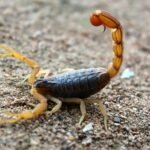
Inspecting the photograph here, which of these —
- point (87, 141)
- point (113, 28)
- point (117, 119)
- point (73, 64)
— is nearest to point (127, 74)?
point (73, 64)

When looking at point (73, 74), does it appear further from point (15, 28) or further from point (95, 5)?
point (95, 5)

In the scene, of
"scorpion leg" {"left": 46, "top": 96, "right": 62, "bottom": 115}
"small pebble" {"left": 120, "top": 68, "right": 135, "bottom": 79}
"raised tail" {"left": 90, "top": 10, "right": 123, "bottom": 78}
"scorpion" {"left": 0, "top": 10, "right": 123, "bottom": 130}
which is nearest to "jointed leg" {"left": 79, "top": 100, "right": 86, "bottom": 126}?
"scorpion" {"left": 0, "top": 10, "right": 123, "bottom": 130}

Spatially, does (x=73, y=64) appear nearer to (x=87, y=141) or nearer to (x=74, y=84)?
(x=74, y=84)

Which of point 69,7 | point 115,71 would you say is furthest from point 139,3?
point 115,71

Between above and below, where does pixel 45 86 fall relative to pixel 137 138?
above

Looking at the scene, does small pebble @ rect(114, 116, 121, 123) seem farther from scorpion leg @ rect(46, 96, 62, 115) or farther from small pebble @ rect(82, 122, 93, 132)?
scorpion leg @ rect(46, 96, 62, 115)

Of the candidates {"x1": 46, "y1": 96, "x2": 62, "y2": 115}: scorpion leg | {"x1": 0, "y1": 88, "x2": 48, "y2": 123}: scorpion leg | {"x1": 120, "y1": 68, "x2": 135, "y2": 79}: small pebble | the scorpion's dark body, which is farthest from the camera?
{"x1": 120, "y1": 68, "x2": 135, "y2": 79}: small pebble

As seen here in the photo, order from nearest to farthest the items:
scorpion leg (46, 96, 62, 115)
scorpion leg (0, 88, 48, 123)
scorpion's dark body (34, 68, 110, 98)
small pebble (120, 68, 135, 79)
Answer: scorpion leg (0, 88, 48, 123)
scorpion leg (46, 96, 62, 115)
scorpion's dark body (34, 68, 110, 98)
small pebble (120, 68, 135, 79)
